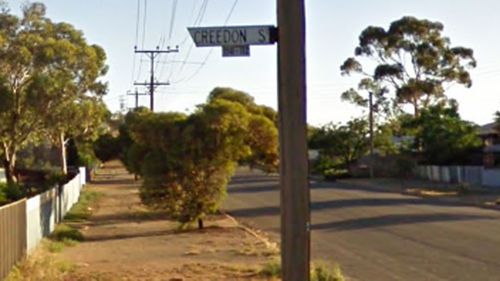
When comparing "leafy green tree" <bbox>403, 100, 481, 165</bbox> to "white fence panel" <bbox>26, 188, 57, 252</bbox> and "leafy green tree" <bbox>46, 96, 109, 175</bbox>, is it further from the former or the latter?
"white fence panel" <bbox>26, 188, 57, 252</bbox>

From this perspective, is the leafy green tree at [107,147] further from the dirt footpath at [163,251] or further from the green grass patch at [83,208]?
the dirt footpath at [163,251]

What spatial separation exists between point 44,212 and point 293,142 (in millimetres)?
18778

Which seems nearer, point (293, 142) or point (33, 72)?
point (293, 142)

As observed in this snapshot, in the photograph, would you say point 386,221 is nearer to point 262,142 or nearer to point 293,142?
point 262,142

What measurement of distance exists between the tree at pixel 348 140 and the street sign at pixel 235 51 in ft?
254

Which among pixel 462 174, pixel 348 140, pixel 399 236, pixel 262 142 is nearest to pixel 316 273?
pixel 399 236

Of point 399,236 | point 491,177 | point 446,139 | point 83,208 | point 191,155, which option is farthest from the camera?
point 446,139

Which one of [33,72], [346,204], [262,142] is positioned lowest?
[346,204]

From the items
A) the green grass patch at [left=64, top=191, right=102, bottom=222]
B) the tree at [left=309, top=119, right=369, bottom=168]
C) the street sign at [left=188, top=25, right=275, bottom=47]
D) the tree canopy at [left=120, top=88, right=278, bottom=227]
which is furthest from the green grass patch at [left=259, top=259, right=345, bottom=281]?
the tree at [left=309, top=119, right=369, bottom=168]

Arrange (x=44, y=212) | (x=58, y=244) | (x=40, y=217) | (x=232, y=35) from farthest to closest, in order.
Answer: (x=44, y=212) < (x=40, y=217) < (x=58, y=244) < (x=232, y=35)

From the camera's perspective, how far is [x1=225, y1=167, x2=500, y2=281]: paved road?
1834 centimetres

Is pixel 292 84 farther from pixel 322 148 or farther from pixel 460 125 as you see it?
pixel 322 148

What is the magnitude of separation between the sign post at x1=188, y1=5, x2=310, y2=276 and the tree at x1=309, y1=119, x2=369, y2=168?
7787 cm

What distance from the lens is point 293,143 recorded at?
914cm
